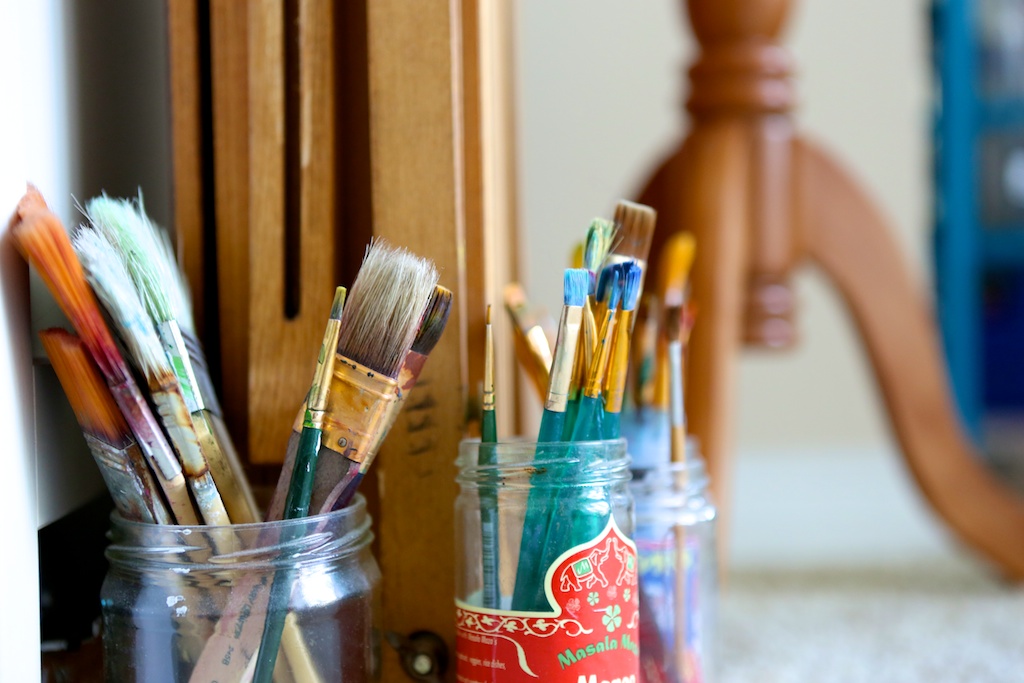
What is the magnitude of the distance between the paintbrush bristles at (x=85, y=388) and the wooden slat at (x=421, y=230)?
0.15 m

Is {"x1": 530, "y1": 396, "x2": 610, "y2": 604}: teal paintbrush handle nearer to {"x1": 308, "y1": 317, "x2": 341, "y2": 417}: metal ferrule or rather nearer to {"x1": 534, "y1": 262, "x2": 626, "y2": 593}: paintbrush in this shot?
Result: {"x1": 534, "y1": 262, "x2": 626, "y2": 593}: paintbrush

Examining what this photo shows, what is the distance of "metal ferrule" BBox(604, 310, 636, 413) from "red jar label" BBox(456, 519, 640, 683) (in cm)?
6

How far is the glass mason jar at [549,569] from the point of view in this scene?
42 centimetres

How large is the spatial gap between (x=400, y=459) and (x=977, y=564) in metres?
0.82

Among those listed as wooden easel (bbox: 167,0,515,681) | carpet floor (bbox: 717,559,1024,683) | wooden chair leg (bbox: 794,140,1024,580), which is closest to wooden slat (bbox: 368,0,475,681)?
wooden easel (bbox: 167,0,515,681)

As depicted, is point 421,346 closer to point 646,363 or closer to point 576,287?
point 576,287

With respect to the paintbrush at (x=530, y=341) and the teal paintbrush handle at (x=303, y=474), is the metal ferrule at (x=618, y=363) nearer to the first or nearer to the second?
the paintbrush at (x=530, y=341)

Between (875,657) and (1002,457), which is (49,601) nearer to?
(875,657)

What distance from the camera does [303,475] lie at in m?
0.42

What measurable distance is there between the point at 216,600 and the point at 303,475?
0.21 feet

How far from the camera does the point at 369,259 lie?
0.43 m

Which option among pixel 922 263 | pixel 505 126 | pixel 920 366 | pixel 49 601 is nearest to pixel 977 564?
pixel 920 366

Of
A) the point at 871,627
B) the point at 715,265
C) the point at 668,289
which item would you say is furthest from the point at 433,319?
the point at 871,627

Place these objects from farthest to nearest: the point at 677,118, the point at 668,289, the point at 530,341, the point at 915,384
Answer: the point at 677,118
the point at 915,384
the point at 668,289
the point at 530,341
